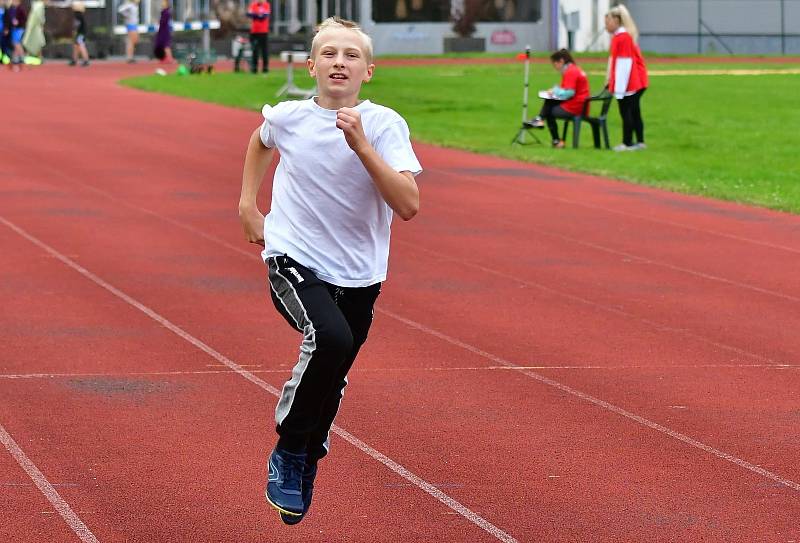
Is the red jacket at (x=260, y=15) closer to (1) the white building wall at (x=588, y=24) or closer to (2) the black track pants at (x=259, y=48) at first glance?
(2) the black track pants at (x=259, y=48)

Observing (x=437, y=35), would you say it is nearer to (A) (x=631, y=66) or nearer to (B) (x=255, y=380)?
(A) (x=631, y=66)

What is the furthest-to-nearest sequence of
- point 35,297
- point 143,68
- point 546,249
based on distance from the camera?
point 143,68, point 546,249, point 35,297

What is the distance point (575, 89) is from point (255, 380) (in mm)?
14552

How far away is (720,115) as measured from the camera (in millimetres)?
29375

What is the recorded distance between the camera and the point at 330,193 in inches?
211

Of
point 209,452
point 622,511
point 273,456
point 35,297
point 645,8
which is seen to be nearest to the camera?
point 273,456

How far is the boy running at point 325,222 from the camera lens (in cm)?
530

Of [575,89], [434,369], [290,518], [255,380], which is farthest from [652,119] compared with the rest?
[290,518]

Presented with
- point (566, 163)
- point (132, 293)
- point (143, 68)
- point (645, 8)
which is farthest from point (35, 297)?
point (645, 8)

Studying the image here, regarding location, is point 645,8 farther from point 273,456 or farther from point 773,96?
point 273,456

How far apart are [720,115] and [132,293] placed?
19.6 meters

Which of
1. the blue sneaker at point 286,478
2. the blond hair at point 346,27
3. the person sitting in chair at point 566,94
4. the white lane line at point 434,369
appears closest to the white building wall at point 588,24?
the person sitting in chair at point 566,94

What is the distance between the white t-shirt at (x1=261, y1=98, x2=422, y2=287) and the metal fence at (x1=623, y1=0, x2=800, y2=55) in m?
57.9

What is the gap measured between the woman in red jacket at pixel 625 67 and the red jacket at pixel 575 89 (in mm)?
340
